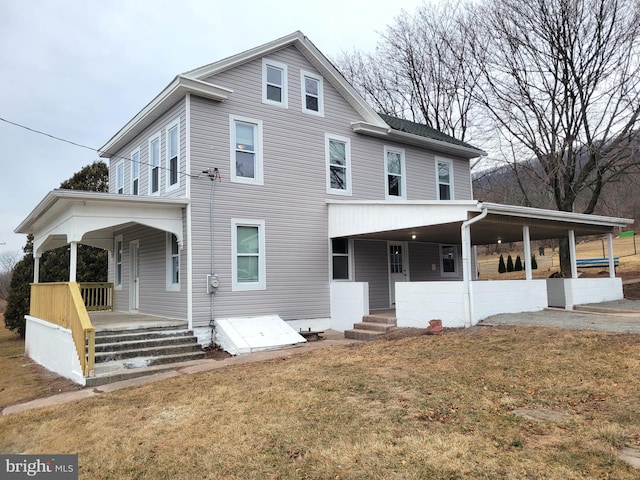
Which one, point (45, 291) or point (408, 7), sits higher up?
point (408, 7)

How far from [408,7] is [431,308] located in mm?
20962

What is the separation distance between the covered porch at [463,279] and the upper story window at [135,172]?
6.04 meters

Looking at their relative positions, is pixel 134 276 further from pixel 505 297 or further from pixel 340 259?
pixel 505 297

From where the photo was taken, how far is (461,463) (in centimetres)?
345

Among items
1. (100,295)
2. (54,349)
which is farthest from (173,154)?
(100,295)

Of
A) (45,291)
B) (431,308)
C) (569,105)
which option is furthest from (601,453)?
(569,105)

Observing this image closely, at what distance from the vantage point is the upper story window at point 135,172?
13.8 meters

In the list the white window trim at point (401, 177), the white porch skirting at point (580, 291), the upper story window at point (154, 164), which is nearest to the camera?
the white porch skirting at point (580, 291)

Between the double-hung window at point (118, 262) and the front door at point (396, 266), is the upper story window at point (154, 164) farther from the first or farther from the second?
the front door at point (396, 266)

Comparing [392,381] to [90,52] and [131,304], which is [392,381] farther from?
[90,52]

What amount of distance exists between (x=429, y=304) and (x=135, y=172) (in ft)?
32.2

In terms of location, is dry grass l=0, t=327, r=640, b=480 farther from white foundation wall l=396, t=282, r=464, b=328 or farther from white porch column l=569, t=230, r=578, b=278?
white porch column l=569, t=230, r=578, b=278

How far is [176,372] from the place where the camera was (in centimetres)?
827

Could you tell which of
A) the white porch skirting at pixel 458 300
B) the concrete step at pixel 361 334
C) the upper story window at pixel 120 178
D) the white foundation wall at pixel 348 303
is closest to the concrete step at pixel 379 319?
the white foundation wall at pixel 348 303
